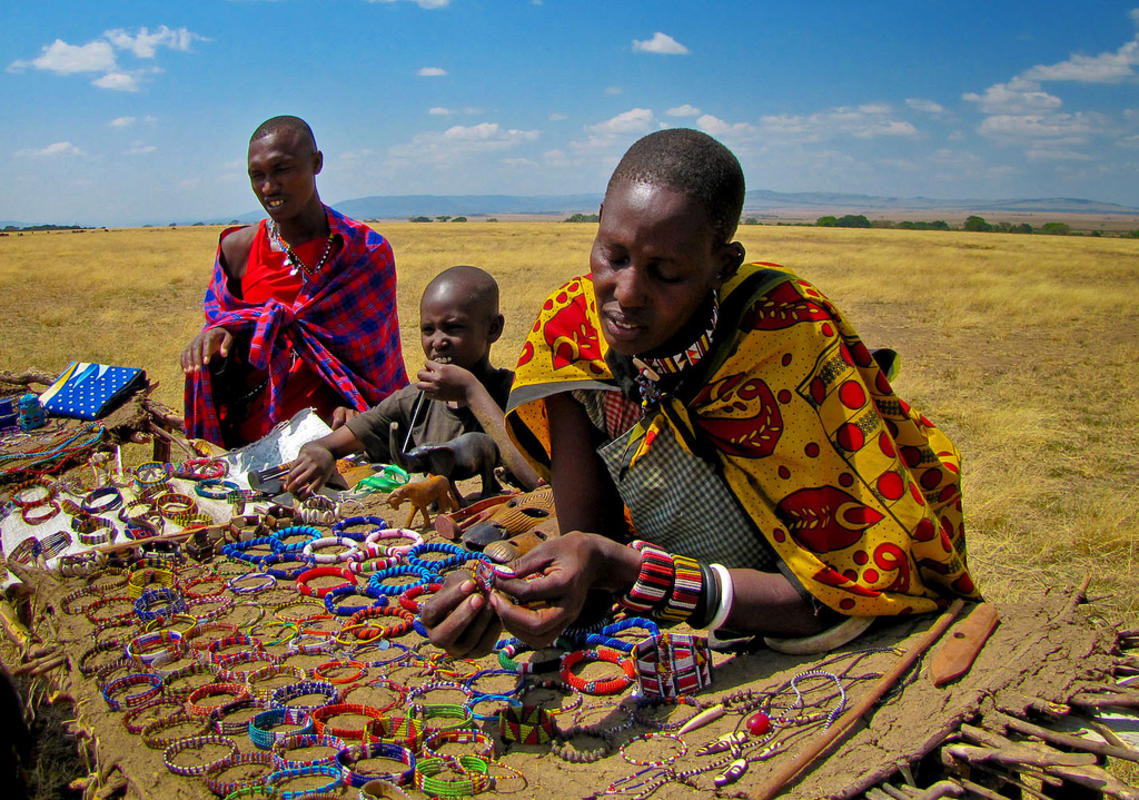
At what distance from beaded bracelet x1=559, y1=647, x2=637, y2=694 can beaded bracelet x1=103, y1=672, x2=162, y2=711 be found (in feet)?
3.76

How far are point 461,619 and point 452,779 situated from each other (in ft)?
1.47

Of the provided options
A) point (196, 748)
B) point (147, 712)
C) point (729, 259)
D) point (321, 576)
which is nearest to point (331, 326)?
point (321, 576)

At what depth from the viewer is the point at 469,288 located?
4129 mm

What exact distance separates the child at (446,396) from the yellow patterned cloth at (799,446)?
1.68 metres

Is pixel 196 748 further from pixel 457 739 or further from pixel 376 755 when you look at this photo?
pixel 457 739

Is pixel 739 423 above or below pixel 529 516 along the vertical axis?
above

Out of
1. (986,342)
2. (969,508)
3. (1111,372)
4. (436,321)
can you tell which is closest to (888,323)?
(986,342)

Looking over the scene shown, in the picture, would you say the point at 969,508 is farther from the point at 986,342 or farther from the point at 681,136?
the point at 986,342

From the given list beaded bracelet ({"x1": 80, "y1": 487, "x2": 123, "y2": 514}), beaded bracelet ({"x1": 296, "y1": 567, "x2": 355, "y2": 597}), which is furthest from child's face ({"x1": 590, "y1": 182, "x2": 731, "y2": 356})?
beaded bracelet ({"x1": 80, "y1": 487, "x2": 123, "y2": 514})

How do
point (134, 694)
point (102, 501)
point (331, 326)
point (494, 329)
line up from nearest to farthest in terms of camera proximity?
1. point (134, 694)
2. point (102, 501)
3. point (494, 329)
4. point (331, 326)

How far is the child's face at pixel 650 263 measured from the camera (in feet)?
6.11

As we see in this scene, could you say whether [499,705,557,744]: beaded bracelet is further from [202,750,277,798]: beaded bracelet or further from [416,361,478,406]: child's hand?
[416,361,478,406]: child's hand

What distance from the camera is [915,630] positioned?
87.7 inches

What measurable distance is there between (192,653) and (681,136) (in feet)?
6.93
